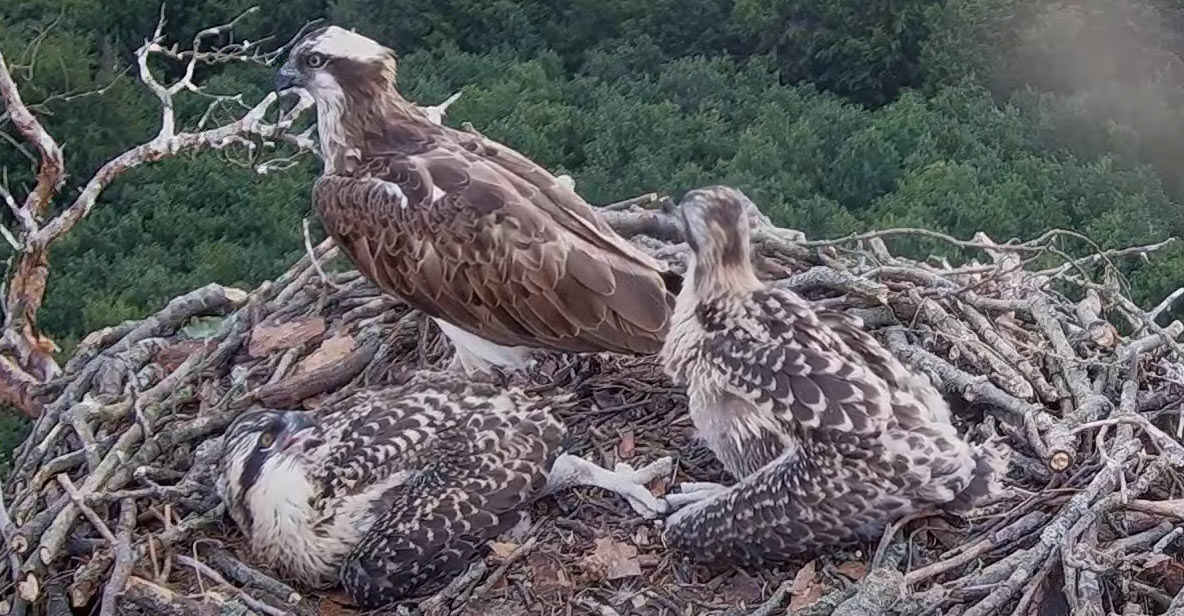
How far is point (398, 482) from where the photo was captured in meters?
4.30

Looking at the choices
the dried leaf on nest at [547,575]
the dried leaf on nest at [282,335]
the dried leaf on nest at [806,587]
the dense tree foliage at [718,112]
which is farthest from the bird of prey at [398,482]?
the dense tree foliage at [718,112]

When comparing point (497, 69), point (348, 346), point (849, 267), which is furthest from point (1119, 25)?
point (348, 346)

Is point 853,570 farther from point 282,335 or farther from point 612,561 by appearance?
point 282,335

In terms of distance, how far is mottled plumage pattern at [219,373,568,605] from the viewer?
417cm

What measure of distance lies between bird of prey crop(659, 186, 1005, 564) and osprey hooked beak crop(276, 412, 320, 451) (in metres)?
1.04

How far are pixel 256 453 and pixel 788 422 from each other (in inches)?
58.8

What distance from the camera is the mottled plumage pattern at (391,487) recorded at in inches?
164

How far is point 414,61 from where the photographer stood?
14164 millimetres

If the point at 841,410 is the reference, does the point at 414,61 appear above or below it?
below

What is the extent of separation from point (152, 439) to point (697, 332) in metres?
1.76

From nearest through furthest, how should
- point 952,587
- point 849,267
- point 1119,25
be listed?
point 952,587
point 849,267
point 1119,25

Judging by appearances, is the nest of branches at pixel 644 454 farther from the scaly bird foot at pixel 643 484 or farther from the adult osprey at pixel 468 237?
the adult osprey at pixel 468 237

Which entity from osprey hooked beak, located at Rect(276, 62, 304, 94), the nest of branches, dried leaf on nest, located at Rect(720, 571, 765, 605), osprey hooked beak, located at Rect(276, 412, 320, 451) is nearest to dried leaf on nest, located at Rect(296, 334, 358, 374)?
the nest of branches

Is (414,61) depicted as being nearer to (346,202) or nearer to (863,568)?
(346,202)
